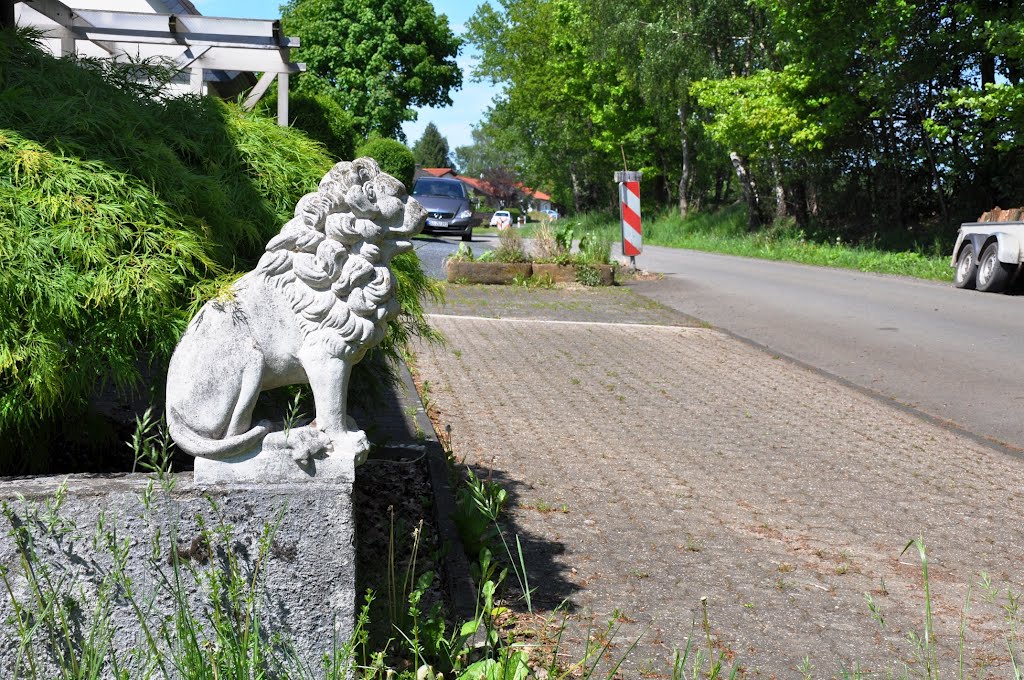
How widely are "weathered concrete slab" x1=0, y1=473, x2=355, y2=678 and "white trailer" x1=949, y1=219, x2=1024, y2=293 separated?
15621 millimetres

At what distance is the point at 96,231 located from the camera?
291cm

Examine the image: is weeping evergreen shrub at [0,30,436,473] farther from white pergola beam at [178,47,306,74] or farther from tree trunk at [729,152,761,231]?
tree trunk at [729,152,761,231]

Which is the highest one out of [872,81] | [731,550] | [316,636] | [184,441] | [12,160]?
[872,81]

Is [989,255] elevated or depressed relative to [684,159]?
depressed

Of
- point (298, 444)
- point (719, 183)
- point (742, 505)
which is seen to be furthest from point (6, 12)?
point (719, 183)

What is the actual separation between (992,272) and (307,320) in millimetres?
16138

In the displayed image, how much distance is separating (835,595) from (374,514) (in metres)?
1.77

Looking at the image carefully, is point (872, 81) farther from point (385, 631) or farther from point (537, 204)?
point (537, 204)

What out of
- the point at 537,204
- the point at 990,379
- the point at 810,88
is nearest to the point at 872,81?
the point at 810,88

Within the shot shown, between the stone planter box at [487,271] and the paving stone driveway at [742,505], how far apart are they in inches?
271

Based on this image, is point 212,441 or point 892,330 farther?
point 892,330

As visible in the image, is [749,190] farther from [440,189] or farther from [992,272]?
[992,272]

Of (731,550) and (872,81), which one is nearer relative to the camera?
(731,550)

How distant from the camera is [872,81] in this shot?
24531 mm
